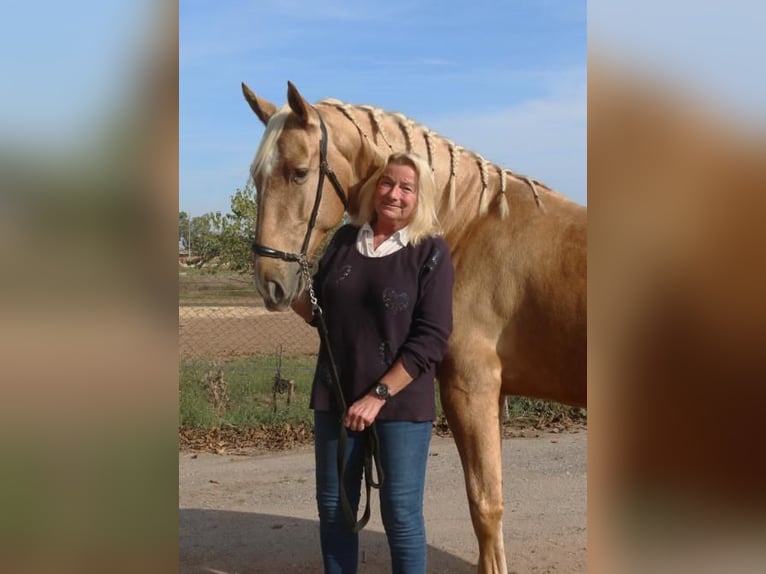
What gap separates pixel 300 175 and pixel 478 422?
119 centimetres

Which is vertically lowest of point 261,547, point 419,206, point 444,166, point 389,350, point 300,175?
point 261,547

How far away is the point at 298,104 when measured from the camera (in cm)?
278

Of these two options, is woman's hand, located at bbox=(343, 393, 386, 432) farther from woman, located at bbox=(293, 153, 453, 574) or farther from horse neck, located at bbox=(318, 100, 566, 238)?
horse neck, located at bbox=(318, 100, 566, 238)

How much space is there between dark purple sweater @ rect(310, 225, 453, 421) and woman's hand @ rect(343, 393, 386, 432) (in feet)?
0.17

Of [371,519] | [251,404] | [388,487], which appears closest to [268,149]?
[388,487]

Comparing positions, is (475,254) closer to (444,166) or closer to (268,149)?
(444,166)

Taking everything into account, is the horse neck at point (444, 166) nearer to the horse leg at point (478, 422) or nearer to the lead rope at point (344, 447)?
the horse leg at point (478, 422)

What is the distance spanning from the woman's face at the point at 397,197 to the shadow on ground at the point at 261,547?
2246mm

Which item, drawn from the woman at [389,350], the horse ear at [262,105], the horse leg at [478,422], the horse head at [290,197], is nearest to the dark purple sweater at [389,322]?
the woman at [389,350]

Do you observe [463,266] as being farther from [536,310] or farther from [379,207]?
[379,207]

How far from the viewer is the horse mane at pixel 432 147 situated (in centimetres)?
310

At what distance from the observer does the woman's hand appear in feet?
7.79
